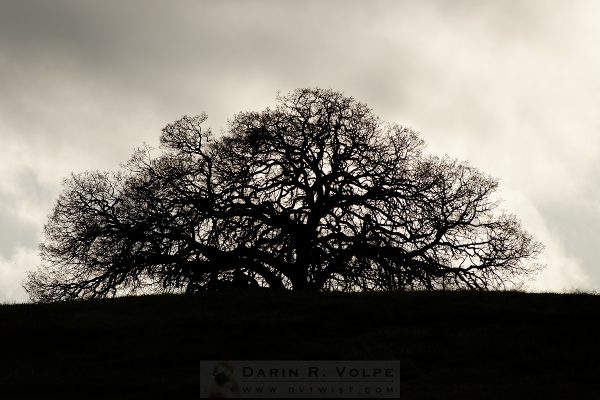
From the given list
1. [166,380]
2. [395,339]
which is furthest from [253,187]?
[166,380]

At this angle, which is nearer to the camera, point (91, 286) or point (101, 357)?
point (101, 357)

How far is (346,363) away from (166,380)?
391cm

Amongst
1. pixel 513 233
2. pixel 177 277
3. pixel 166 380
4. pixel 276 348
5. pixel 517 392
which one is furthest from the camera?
pixel 513 233

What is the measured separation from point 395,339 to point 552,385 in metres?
4.74

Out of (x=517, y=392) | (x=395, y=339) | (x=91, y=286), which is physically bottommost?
(x=517, y=392)

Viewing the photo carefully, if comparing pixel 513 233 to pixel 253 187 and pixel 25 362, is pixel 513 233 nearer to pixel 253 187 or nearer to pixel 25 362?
pixel 253 187

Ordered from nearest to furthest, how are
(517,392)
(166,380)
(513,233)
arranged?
1. (517,392)
2. (166,380)
3. (513,233)

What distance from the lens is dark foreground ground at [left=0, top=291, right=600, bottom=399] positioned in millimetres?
18938

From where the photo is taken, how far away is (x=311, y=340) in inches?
872

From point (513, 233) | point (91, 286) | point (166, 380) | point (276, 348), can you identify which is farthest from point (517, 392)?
point (91, 286)

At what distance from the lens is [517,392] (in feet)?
59.0

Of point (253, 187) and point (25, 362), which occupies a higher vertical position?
point (253, 187)

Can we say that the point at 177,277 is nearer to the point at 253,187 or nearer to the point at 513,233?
the point at 253,187

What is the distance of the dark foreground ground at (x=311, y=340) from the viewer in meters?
18.9
